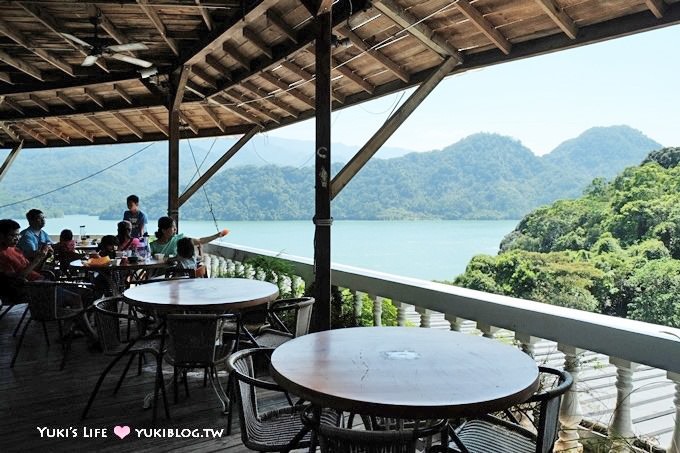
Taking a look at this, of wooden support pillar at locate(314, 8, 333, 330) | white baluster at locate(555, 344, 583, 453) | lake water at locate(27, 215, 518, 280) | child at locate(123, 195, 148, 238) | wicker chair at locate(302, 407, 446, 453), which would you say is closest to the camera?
wicker chair at locate(302, 407, 446, 453)

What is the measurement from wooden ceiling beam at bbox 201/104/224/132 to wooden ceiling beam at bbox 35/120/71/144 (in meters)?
3.32

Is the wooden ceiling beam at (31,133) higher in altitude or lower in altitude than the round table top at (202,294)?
higher

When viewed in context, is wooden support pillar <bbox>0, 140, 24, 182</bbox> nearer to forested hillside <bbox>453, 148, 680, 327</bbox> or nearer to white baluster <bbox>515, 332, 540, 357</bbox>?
white baluster <bbox>515, 332, 540, 357</bbox>

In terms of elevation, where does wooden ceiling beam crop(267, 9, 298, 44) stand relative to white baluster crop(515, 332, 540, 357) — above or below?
above

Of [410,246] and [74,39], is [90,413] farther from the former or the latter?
[410,246]

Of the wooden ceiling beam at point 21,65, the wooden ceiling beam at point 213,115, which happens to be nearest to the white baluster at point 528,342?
the wooden ceiling beam at point 21,65

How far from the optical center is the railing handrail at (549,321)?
2279 millimetres

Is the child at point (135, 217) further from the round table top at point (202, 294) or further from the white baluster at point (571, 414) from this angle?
the white baluster at point (571, 414)

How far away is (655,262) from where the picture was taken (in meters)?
18.0

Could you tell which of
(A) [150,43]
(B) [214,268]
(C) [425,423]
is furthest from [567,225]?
(C) [425,423]

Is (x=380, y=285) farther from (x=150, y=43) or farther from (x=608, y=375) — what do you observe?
(x=150, y=43)

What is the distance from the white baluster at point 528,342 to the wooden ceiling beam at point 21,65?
625cm

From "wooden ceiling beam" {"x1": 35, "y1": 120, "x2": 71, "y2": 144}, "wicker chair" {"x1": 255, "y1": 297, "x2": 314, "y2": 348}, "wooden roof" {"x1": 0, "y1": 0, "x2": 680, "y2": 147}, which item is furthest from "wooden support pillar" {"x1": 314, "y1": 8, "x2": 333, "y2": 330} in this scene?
"wooden ceiling beam" {"x1": 35, "y1": 120, "x2": 71, "y2": 144}

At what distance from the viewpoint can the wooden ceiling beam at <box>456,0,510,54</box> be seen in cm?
398
